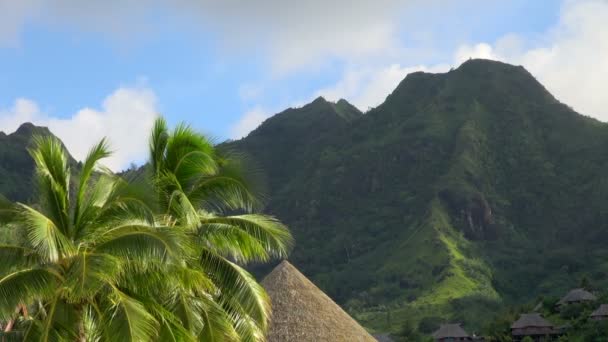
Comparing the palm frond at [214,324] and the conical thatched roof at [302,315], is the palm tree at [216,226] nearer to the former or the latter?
the palm frond at [214,324]

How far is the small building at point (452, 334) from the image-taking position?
79562mm

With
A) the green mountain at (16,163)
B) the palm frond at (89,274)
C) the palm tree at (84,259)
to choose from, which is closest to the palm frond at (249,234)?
the palm tree at (84,259)

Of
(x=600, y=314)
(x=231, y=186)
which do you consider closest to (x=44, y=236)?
(x=231, y=186)

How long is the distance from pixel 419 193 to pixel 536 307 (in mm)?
71900

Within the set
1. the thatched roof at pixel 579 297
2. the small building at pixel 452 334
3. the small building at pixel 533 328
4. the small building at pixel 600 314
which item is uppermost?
the thatched roof at pixel 579 297

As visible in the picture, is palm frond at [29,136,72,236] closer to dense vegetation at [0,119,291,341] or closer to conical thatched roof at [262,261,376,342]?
dense vegetation at [0,119,291,341]

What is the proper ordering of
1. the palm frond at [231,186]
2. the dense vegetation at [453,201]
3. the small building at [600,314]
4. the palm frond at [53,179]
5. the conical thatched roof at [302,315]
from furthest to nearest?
the dense vegetation at [453,201] < the small building at [600,314] < the conical thatched roof at [302,315] < the palm frond at [231,186] < the palm frond at [53,179]

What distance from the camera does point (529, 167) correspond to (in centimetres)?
16300

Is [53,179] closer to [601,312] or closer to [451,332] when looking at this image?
[601,312]

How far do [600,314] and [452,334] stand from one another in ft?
51.4

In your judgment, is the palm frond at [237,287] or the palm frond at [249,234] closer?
the palm frond at [237,287]

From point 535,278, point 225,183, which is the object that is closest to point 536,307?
point 535,278

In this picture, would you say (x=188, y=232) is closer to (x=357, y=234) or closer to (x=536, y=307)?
(x=536, y=307)

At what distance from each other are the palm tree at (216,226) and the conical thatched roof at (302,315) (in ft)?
13.2
